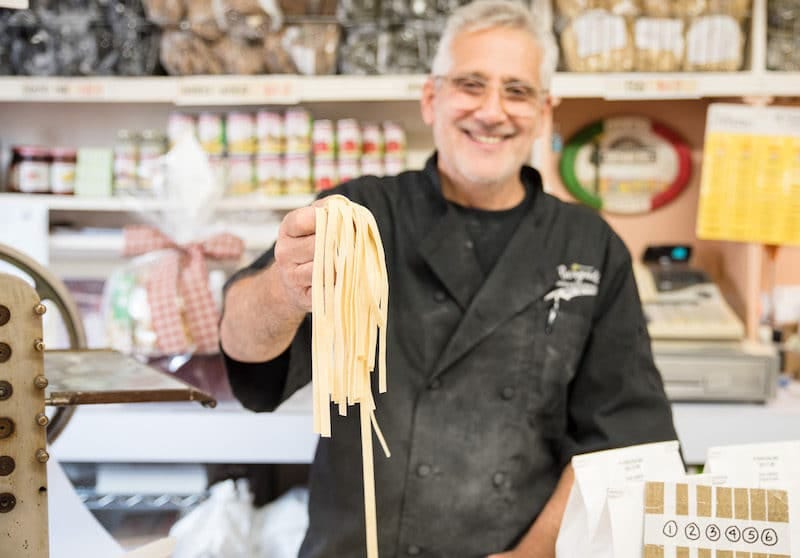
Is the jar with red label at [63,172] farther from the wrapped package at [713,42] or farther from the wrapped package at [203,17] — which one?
the wrapped package at [713,42]

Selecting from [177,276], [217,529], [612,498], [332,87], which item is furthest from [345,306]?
[332,87]

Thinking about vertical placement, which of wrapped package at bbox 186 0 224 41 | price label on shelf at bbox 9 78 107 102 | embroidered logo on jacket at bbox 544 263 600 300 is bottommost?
embroidered logo on jacket at bbox 544 263 600 300

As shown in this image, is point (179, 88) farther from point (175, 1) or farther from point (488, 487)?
point (488, 487)

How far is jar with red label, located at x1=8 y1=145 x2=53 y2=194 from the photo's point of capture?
261cm

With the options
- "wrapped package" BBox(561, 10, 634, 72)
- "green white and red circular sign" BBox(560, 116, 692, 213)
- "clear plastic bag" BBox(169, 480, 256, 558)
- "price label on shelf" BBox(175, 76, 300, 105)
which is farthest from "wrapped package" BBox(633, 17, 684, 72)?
"clear plastic bag" BBox(169, 480, 256, 558)

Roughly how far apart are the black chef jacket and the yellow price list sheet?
1023 millimetres

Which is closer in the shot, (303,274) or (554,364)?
(303,274)

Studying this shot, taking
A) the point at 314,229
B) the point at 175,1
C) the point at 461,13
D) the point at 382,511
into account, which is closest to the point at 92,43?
the point at 175,1

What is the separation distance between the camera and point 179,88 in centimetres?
245

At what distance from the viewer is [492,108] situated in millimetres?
1519

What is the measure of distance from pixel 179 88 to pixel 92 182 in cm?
41

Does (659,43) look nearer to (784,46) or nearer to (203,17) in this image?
(784,46)

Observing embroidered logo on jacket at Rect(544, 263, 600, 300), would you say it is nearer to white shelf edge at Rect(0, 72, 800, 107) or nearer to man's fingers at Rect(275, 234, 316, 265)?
man's fingers at Rect(275, 234, 316, 265)

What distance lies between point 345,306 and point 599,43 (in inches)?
70.1
